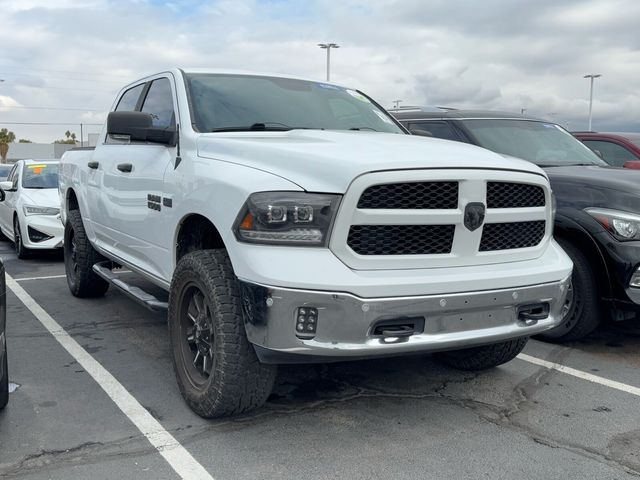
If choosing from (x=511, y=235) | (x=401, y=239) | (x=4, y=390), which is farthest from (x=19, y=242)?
(x=511, y=235)

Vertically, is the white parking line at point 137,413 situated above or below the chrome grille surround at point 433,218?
below

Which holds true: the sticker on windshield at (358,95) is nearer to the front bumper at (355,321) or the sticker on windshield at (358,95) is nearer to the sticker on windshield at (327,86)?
the sticker on windshield at (327,86)

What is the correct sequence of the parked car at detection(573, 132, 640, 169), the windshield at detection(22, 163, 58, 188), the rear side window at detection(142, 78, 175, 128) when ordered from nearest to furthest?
1. the rear side window at detection(142, 78, 175, 128)
2. the parked car at detection(573, 132, 640, 169)
3. the windshield at detection(22, 163, 58, 188)

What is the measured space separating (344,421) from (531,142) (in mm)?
3891

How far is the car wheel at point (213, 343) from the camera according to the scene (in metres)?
Answer: 3.18

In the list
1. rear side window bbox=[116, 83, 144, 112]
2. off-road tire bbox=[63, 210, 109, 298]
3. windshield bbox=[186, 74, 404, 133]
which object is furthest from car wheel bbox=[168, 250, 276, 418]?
off-road tire bbox=[63, 210, 109, 298]

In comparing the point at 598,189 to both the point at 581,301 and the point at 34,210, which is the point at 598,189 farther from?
the point at 34,210

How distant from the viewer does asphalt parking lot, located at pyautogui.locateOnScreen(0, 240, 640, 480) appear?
3.06 metres

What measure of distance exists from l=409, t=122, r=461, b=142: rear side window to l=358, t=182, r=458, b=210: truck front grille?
10.6ft

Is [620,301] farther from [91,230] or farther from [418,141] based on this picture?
[91,230]

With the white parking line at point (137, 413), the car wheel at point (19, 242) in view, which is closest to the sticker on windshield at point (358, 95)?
the white parking line at point (137, 413)

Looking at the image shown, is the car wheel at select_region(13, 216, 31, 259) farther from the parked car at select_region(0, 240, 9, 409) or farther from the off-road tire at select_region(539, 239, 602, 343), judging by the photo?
the off-road tire at select_region(539, 239, 602, 343)

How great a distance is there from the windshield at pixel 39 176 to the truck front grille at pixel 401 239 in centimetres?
855

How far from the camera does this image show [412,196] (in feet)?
10.1
